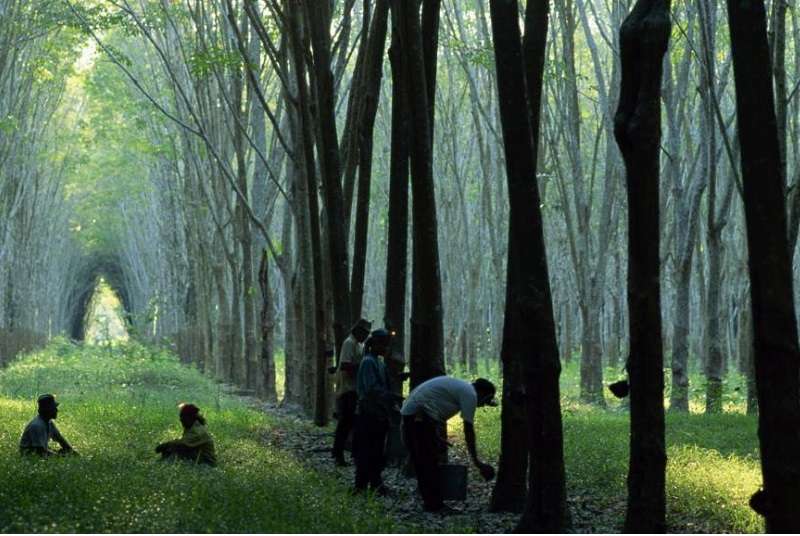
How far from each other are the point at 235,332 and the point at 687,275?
41.8 feet

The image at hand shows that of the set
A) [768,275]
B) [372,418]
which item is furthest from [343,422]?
[768,275]

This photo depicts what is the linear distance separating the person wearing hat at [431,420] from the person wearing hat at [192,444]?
213 cm

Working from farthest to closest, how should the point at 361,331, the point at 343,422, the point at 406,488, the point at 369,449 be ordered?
the point at 343,422, the point at 361,331, the point at 406,488, the point at 369,449

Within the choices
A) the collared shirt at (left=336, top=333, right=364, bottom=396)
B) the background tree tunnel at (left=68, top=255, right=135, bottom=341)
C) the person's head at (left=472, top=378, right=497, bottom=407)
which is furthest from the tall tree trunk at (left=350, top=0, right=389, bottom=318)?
the background tree tunnel at (left=68, top=255, right=135, bottom=341)

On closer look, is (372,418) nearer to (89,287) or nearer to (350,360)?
(350,360)

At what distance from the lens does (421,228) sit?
10.7 meters

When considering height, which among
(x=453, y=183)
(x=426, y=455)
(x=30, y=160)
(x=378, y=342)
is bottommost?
(x=426, y=455)

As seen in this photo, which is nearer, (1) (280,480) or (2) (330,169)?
(1) (280,480)

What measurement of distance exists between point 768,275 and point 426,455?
365cm

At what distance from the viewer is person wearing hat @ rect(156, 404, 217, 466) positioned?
1031cm

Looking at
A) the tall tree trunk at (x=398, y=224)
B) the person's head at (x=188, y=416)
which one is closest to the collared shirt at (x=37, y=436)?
the person's head at (x=188, y=416)

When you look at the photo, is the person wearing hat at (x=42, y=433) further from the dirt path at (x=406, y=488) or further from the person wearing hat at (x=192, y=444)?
the dirt path at (x=406, y=488)

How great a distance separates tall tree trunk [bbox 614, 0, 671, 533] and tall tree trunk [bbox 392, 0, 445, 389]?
10.9 ft

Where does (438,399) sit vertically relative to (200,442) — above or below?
above
